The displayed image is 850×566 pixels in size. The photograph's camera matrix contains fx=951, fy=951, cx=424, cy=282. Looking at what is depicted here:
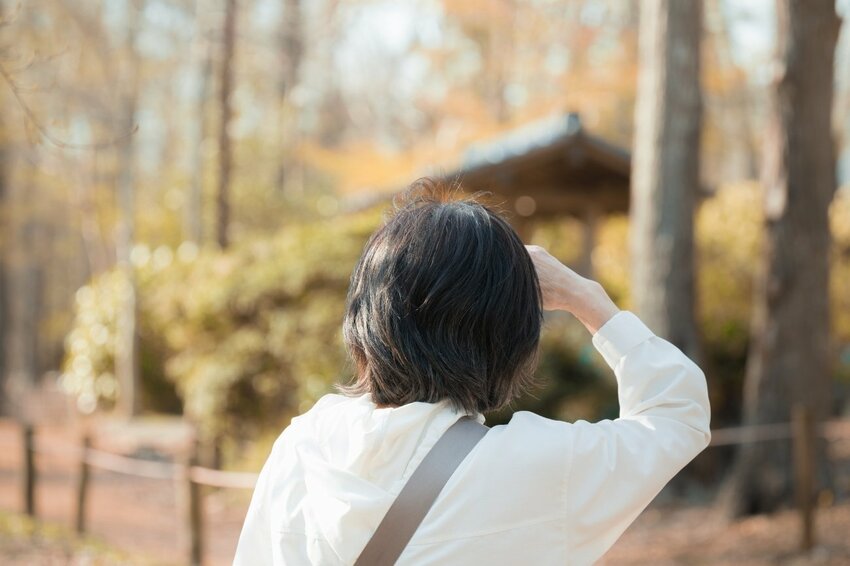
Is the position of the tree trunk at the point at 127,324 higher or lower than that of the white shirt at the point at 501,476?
lower

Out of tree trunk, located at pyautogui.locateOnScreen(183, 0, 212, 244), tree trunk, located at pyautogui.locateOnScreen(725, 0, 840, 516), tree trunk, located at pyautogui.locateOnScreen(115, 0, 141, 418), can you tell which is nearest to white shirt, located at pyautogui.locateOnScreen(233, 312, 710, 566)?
tree trunk, located at pyautogui.locateOnScreen(725, 0, 840, 516)

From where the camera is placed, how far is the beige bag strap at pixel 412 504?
137 centimetres

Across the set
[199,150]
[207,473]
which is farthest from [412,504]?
[199,150]

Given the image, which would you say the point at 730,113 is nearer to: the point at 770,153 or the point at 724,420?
the point at 724,420

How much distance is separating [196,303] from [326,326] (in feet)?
7.59

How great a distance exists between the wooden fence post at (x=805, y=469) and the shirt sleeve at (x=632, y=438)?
6493 mm

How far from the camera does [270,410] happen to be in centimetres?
1076

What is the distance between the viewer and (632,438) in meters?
1.43

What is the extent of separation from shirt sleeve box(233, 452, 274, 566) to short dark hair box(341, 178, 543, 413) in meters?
0.25

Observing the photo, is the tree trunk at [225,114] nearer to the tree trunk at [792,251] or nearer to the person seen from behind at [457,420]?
the tree trunk at [792,251]

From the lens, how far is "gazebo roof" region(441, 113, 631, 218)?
1341 centimetres

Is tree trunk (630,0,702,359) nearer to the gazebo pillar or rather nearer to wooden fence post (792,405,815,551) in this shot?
wooden fence post (792,405,815,551)

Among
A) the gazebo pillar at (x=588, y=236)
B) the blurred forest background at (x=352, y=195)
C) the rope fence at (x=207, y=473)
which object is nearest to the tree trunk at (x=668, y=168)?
the blurred forest background at (x=352, y=195)

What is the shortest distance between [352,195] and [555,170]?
8.24 m
